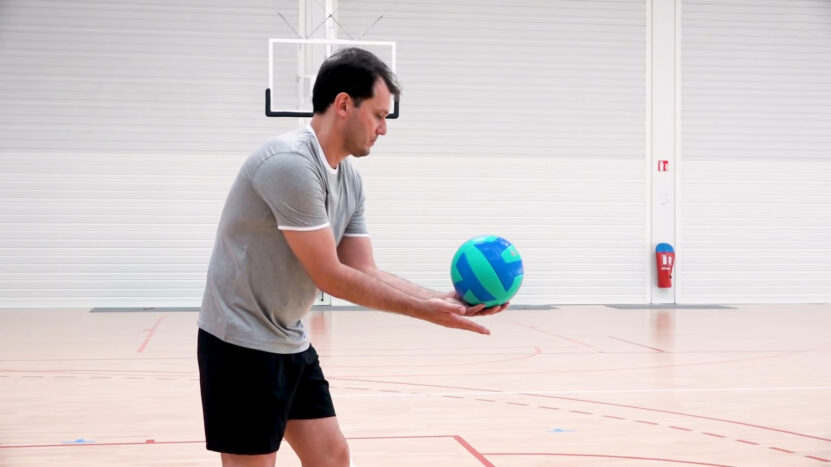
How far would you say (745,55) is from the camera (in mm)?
14656

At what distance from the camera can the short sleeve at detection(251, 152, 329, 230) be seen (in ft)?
8.22

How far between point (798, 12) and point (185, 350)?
11206mm

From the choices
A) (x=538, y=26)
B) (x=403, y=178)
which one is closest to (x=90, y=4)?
(x=403, y=178)

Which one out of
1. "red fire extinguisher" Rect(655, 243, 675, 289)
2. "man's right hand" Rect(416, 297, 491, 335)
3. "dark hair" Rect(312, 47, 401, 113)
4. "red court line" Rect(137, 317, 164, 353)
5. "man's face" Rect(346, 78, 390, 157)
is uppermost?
"dark hair" Rect(312, 47, 401, 113)

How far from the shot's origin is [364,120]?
2650 mm

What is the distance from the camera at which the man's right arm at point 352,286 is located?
2.53 meters

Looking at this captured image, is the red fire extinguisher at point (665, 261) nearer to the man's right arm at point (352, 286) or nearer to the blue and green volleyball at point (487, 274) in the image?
the blue and green volleyball at point (487, 274)

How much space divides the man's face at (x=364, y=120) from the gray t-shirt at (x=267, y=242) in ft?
0.33

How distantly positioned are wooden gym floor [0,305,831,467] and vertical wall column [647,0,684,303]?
10.7 feet

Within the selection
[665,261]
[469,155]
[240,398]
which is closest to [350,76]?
[240,398]

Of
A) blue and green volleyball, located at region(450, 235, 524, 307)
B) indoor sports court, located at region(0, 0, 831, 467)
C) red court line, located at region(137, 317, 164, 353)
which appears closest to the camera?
blue and green volleyball, located at region(450, 235, 524, 307)

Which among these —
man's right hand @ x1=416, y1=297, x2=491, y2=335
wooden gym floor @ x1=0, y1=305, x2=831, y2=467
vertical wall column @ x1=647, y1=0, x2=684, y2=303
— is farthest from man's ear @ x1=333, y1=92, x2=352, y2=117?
vertical wall column @ x1=647, y1=0, x2=684, y2=303

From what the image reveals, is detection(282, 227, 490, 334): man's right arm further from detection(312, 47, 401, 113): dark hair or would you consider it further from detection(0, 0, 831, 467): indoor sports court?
detection(0, 0, 831, 467): indoor sports court

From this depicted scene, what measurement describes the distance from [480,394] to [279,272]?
398 cm
